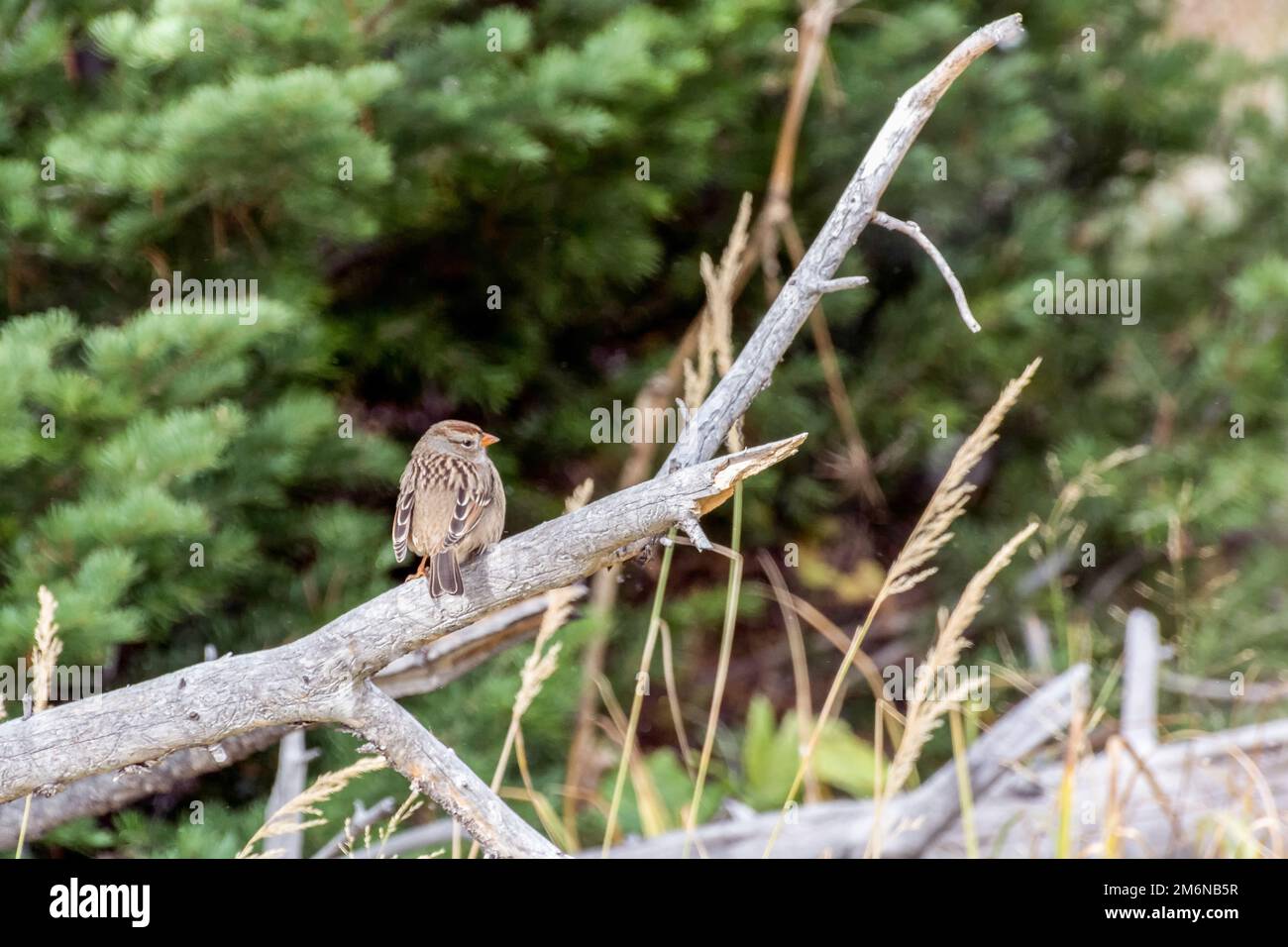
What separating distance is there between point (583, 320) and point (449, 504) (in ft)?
6.91

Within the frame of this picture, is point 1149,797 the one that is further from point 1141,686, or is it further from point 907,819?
point 907,819

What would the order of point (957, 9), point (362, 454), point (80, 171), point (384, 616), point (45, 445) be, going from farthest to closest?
point (957, 9)
point (362, 454)
point (80, 171)
point (45, 445)
point (384, 616)

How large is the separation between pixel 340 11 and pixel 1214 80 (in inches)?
145

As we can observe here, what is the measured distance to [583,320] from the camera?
14.6 ft

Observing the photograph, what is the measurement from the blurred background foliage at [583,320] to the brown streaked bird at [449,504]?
0.46 metres

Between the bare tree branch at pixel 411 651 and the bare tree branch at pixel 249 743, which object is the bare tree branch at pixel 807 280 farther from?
the bare tree branch at pixel 249 743

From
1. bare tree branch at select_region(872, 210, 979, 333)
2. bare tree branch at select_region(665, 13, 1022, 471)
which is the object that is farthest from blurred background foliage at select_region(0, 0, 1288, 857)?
bare tree branch at select_region(872, 210, 979, 333)

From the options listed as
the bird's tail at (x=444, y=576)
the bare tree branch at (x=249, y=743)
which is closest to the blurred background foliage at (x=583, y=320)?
the bare tree branch at (x=249, y=743)

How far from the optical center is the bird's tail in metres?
1.99

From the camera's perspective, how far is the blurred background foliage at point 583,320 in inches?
115

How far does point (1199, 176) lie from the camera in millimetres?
6559

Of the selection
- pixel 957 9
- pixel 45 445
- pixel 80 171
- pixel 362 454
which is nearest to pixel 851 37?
pixel 957 9

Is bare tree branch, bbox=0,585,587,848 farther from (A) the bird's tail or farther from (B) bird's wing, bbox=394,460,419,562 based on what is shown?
(A) the bird's tail

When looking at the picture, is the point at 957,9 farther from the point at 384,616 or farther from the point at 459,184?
the point at 384,616
